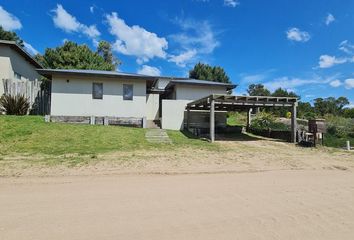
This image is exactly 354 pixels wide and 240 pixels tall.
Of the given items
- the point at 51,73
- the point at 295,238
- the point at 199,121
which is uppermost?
the point at 51,73

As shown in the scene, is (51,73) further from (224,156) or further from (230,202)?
(230,202)

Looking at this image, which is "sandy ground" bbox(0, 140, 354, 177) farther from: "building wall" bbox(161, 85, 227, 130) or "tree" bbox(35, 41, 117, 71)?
"tree" bbox(35, 41, 117, 71)

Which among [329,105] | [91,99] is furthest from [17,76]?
[329,105]

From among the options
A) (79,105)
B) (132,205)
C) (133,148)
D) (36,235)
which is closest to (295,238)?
(132,205)

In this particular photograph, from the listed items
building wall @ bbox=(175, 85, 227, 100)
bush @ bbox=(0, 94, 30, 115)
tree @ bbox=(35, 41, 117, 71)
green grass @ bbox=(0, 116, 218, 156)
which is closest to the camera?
green grass @ bbox=(0, 116, 218, 156)

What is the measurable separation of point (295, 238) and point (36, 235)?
133 inches

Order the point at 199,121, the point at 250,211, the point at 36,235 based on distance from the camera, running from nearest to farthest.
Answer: the point at 36,235 → the point at 250,211 → the point at 199,121

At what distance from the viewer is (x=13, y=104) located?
615 inches

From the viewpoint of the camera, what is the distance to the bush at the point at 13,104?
612 inches

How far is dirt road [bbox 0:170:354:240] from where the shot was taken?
3771 millimetres

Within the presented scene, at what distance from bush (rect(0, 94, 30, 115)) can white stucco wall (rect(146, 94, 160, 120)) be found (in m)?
8.26

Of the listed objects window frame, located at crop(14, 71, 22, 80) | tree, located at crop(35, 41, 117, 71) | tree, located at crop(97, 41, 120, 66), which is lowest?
Result: window frame, located at crop(14, 71, 22, 80)

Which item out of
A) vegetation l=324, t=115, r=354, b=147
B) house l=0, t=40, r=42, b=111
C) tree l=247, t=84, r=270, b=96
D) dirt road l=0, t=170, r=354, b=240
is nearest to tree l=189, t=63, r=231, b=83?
tree l=247, t=84, r=270, b=96

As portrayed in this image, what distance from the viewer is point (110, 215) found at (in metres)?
4.34
